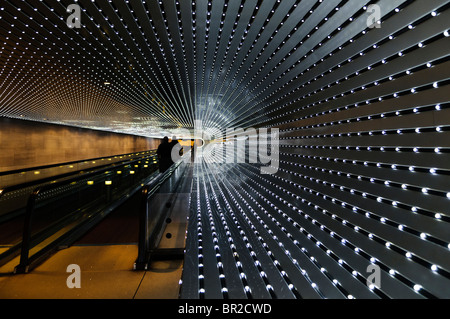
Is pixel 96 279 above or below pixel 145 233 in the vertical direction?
below

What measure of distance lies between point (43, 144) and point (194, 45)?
13.1m

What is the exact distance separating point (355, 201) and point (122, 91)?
7329 mm

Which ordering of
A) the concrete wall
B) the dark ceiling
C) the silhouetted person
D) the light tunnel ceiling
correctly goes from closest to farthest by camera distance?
the light tunnel ceiling → the dark ceiling → the silhouetted person → the concrete wall

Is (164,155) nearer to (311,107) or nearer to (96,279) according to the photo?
(96,279)

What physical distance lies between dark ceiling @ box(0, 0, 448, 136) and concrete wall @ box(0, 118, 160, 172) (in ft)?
18.5

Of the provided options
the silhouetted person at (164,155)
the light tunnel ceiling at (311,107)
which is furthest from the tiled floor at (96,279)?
the silhouetted person at (164,155)

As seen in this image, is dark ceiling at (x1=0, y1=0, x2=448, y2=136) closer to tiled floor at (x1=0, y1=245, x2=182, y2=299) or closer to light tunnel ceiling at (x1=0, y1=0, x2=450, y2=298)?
light tunnel ceiling at (x1=0, y1=0, x2=450, y2=298)

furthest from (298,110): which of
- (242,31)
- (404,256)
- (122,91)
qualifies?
(122,91)

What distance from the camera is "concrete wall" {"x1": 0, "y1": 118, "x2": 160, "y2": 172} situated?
10867 mm

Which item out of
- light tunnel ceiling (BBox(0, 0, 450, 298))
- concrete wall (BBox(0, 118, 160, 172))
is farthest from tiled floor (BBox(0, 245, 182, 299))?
concrete wall (BBox(0, 118, 160, 172))

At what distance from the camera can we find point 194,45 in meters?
4.36

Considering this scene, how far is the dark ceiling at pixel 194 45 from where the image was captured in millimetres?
2928

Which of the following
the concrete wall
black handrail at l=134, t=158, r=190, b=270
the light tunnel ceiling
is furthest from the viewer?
the concrete wall

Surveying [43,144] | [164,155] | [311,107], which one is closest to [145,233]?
[311,107]
